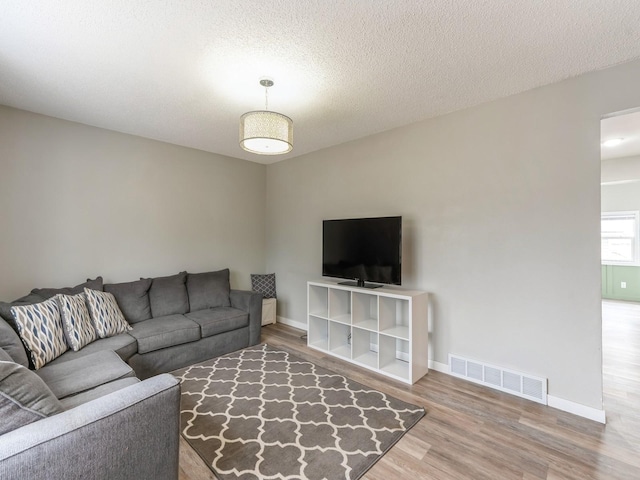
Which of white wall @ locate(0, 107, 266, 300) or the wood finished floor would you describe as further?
white wall @ locate(0, 107, 266, 300)

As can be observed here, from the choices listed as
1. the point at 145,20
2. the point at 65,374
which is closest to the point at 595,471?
the point at 65,374

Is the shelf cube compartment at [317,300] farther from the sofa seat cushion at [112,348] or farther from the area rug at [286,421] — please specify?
the sofa seat cushion at [112,348]

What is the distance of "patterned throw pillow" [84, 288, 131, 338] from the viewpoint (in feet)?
8.89

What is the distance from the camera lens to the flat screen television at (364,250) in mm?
3053

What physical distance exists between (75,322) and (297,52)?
8.97ft

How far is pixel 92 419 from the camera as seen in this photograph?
1.12 meters

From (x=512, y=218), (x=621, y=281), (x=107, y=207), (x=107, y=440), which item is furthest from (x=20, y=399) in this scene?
(x=621, y=281)

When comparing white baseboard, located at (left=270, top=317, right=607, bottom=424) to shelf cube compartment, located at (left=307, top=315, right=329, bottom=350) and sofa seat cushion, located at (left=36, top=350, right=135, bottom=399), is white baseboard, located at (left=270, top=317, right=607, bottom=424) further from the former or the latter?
sofa seat cushion, located at (left=36, top=350, right=135, bottom=399)

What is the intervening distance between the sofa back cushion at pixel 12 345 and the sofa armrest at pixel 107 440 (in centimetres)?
111

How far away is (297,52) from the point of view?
2021 mm

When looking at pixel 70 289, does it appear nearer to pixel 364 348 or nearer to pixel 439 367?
pixel 364 348

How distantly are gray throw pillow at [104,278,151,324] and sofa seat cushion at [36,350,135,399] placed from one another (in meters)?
0.99

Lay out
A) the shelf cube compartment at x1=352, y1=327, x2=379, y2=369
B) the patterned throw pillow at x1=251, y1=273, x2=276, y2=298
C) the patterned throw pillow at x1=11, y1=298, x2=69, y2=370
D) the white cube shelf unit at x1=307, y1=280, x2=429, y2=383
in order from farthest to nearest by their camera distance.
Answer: the patterned throw pillow at x1=251, y1=273, x2=276, y2=298 < the shelf cube compartment at x1=352, y1=327, x2=379, y2=369 < the white cube shelf unit at x1=307, y1=280, x2=429, y2=383 < the patterned throw pillow at x1=11, y1=298, x2=69, y2=370

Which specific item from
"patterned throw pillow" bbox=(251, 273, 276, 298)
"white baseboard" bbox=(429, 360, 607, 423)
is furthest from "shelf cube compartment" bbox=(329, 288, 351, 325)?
"white baseboard" bbox=(429, 360, 607, 423)
